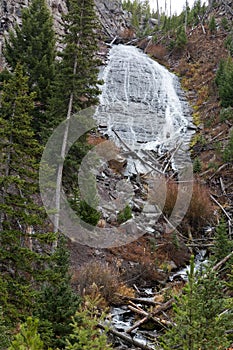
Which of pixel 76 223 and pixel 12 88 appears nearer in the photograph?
pixel 12 88

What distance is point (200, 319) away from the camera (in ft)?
10.5

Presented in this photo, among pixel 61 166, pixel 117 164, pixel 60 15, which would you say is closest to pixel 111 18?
pixel 60 15

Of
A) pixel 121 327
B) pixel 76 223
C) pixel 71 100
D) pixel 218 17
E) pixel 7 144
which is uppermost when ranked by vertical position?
pixel 218 17

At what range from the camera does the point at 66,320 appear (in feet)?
22.0

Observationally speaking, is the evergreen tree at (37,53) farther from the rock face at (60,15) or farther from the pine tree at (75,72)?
the rock face at (60,15)

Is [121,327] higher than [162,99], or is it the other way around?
[162,99]

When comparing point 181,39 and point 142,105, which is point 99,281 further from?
point 181,39

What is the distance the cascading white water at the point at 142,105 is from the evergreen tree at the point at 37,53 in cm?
638

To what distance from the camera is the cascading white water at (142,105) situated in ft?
71.3

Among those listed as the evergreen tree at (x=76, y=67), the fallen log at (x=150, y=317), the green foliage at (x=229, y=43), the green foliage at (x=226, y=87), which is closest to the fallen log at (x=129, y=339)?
the fallen log at (x=150, y=317)

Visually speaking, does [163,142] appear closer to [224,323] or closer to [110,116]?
[110,116]

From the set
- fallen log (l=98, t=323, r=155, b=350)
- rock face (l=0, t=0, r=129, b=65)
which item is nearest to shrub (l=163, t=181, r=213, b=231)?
fallen log (l=98, t=323, r=155, b=350)

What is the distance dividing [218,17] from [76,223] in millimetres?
30397

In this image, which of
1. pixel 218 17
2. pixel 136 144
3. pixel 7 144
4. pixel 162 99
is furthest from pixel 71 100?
pixel 218 17
